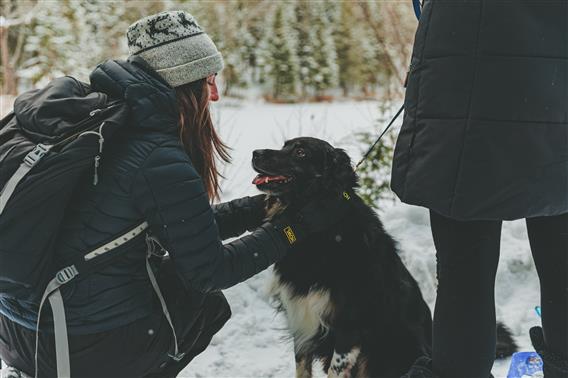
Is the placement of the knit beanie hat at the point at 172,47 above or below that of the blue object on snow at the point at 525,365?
above

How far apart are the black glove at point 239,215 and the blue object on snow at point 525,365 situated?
3.96ft

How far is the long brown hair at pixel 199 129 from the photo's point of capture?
1.90 meters

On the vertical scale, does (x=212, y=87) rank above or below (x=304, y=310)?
above

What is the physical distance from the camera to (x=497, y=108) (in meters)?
1.39

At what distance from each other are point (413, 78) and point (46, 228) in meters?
1.10

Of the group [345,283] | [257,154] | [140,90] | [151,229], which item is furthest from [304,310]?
[140,90]

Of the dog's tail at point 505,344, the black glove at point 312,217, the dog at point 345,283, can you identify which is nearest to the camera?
the black glove at point 312,217

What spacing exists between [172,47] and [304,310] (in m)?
1.22

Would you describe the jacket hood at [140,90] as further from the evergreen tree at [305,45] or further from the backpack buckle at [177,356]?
the evergreen tree at [305,45]

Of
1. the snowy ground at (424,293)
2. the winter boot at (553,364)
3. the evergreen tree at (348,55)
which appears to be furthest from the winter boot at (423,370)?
the evergreen tree at (348,55)

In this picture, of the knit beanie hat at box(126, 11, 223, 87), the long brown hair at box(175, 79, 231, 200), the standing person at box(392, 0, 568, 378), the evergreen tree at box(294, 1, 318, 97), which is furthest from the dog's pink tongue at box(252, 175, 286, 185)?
the evergreen tree at box(294, 1, 318, 97)

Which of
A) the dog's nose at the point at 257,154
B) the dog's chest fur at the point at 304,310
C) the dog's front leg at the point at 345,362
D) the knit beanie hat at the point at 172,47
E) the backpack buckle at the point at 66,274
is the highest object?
the knit beanie hat at the point at 172,47

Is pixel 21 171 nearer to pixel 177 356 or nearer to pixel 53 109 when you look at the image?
pixel 53 109

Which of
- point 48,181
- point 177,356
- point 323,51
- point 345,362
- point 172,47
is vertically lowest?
point 345,362
